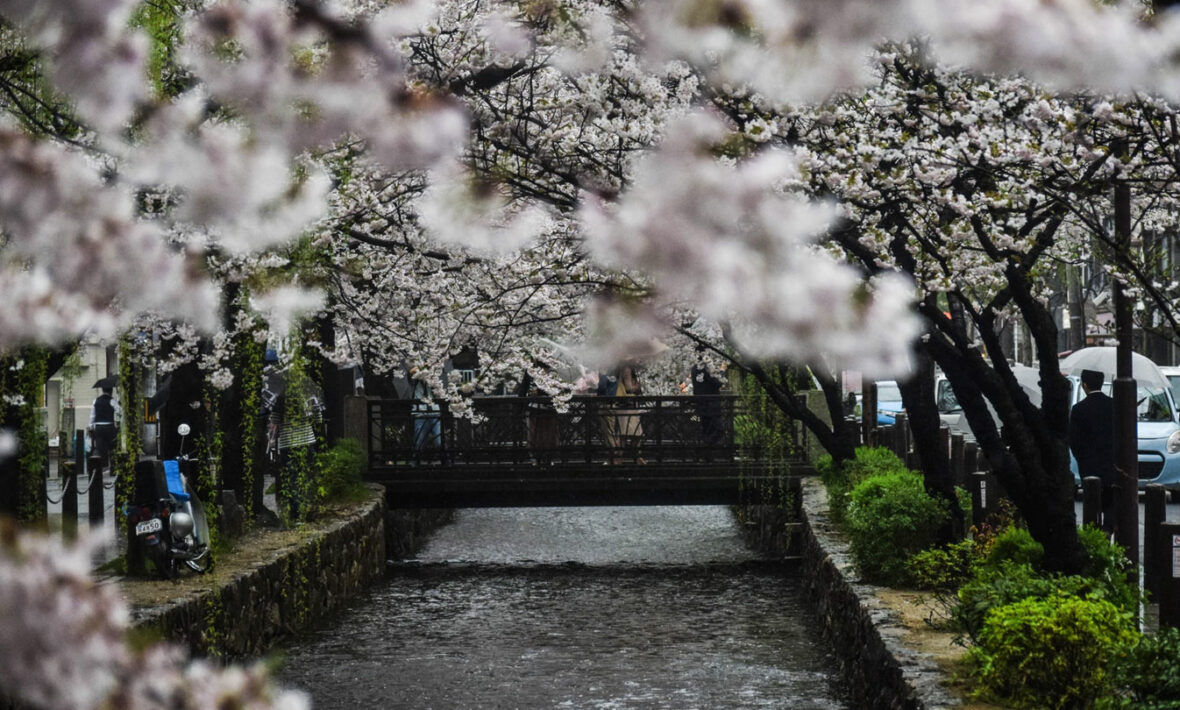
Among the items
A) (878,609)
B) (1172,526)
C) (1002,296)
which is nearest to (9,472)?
(878,609)

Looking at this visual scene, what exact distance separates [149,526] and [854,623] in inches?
211

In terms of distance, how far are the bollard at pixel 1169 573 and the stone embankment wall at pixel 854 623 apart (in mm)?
1480

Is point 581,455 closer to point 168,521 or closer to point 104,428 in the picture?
point 168,521

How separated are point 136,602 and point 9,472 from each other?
176 cm

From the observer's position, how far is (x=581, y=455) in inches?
784

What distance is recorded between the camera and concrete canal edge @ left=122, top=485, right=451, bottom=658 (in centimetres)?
1030

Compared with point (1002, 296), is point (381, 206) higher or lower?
higher

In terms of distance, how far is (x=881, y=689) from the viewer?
8.66 meters

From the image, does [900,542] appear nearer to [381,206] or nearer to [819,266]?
[381,206]

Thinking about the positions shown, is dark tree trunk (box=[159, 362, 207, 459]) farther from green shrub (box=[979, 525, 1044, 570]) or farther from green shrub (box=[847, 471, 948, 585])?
green shrub (box=[979, 525, 1044, 570])

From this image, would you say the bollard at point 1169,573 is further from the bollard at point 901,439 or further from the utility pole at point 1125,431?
the bollard at point 901,439

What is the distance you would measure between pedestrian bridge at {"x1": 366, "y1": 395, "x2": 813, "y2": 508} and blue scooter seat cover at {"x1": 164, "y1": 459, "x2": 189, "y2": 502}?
7526 millimetres

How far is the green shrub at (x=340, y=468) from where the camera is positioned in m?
18.1

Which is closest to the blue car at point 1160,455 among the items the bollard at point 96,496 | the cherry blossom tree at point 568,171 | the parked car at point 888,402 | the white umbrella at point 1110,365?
the white umbrella at point 1110,365
